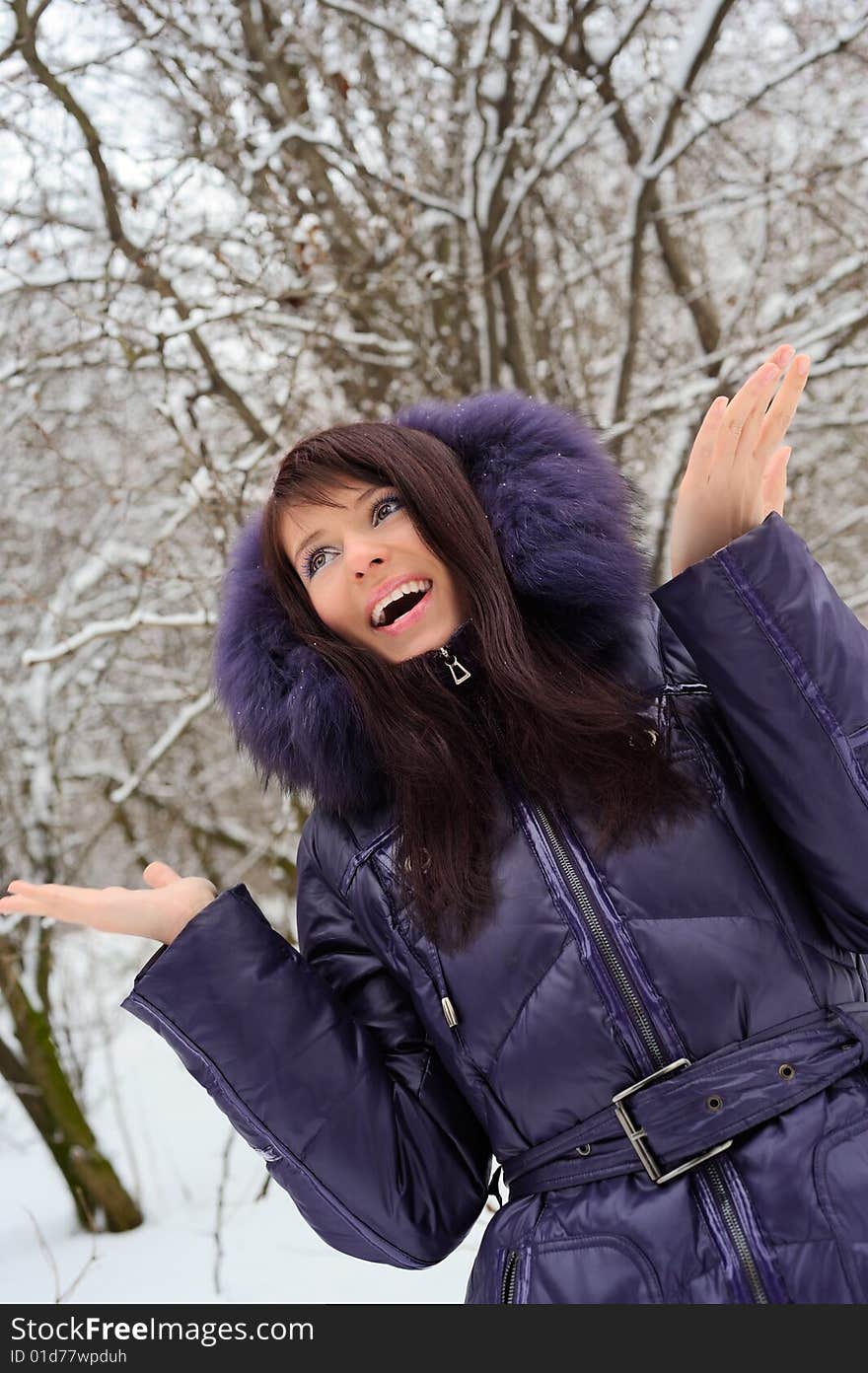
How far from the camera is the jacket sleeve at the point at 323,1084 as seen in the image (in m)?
1.49

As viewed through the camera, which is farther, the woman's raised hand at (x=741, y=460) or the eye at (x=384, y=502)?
the eye at (x=384, y=502)

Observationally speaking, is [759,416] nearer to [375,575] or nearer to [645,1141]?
[375,575]

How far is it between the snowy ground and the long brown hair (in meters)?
1.56

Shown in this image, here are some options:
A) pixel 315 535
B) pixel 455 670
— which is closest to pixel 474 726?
pixel 455 670

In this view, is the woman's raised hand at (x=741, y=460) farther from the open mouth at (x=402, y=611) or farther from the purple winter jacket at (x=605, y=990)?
the open mouth at (x=402, y=611)

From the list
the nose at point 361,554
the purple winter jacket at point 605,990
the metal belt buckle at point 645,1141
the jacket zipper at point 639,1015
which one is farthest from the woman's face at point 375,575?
the metal belt buckle at point 645,1141

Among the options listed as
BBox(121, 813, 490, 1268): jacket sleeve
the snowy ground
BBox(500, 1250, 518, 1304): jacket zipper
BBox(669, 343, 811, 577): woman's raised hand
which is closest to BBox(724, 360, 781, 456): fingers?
BBox(669, 343, 811, 577): woman's raised hand

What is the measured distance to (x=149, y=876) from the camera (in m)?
1.65

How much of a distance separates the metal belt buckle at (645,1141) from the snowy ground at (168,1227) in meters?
1.62

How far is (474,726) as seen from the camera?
160 centimetres

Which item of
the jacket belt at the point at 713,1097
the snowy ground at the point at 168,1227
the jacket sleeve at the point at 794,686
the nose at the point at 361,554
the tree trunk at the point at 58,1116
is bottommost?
the snowy ground at the point at 168,1227

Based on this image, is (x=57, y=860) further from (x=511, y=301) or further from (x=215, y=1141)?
(x=511, y=301)

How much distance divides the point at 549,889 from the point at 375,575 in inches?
22.2

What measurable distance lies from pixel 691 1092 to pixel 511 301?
327 cm
